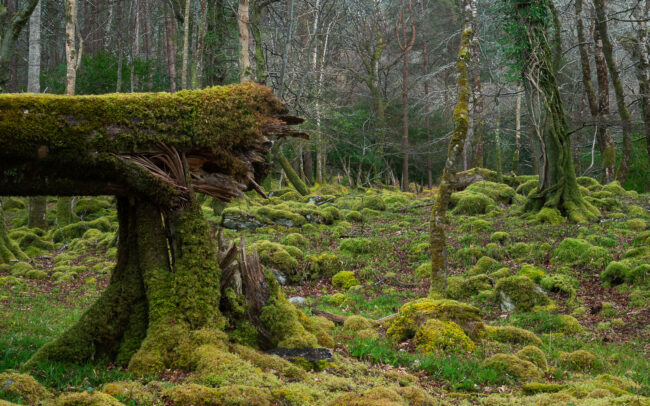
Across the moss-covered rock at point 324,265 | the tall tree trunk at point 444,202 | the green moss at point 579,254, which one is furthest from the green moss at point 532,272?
the moss-covered rock at point 324,265

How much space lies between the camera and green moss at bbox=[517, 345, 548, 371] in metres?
7.53

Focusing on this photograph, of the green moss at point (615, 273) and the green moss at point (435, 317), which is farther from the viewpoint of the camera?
the green moss at point (615, 273)

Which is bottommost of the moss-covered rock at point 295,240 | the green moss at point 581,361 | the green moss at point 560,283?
the green moss at point 581,361

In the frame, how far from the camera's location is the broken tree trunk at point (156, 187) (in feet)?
19.3

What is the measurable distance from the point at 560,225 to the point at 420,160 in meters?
26.6

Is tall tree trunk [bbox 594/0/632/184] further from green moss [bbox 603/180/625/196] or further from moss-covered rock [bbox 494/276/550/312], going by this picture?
moss-covered rock [bbox 494/276/550/312]

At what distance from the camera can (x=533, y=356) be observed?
301 inches

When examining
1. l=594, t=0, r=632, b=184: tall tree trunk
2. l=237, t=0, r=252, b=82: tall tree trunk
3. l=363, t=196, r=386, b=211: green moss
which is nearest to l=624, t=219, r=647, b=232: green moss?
l=594, t=0, r=632, b=184: tall tree trunk

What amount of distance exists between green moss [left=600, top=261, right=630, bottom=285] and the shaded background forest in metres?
10.8

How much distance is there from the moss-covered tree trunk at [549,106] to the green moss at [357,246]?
6.34 metres

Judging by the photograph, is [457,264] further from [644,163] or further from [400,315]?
[644,163]

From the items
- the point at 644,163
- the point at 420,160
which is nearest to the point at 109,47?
the point at 420,160

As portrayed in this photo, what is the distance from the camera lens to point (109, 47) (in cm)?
3928

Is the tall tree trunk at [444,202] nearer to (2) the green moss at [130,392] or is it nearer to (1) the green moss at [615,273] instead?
(1) the green moss at [615,273]
